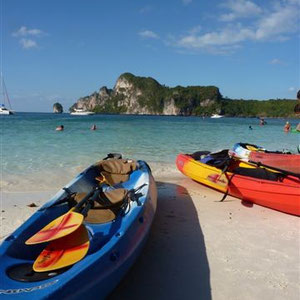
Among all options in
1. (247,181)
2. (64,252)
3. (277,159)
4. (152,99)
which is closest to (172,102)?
(152,99)

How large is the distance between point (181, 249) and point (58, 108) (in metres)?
166

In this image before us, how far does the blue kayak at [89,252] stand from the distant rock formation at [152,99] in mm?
125727

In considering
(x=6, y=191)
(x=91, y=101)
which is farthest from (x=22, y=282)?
(x=91, y=101)

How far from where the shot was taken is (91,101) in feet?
540

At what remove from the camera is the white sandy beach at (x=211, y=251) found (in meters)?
3.32

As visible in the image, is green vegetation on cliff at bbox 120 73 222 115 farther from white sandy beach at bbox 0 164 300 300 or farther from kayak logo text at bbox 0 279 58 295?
kayak logo text at bbox 0 279 58 295

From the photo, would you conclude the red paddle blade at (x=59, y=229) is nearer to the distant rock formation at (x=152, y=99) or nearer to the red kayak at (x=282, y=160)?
the red kayak at (x=282, y=160)

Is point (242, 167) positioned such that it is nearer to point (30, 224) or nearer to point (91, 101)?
point (30, 224)

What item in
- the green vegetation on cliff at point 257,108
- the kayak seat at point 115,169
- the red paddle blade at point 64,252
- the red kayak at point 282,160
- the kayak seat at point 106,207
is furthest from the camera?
the green vegetation on cliff at point 257,108

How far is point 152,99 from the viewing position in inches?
5546

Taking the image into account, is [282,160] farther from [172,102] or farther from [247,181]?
[172,102]

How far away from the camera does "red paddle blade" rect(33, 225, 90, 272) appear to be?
2779 mm

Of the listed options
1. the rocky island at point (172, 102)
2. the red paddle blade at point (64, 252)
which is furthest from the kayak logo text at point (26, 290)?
the rocky island at point (172, 102)

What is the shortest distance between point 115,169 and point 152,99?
5361 inches
